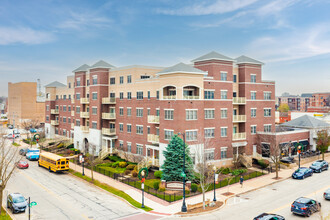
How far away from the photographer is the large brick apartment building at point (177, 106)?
38375 millimetres

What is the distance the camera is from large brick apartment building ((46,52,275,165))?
126 ft

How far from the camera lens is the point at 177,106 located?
123 ft

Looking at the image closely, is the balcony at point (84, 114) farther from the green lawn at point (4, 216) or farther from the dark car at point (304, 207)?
the dark car at point (304, 207)

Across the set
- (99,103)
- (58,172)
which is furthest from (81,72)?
(58,172)

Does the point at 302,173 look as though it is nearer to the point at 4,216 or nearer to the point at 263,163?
the point at 263,163

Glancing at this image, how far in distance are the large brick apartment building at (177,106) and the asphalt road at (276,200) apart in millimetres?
9908

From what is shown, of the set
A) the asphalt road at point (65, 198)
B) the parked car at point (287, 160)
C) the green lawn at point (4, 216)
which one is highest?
the parked car at point (287, 160)

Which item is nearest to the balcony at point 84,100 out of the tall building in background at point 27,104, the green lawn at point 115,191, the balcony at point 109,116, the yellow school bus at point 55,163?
the balcony at point 109,116

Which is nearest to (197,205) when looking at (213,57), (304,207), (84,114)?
(304,207)

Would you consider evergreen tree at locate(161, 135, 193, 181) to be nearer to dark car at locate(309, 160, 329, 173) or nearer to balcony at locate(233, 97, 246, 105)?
balcony at locate(233, 97, 246, 105)

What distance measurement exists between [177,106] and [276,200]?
53.6 ft

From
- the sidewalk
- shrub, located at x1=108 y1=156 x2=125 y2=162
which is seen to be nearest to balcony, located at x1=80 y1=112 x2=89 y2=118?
shrub, located at x1=108 y1=156 x2=125 y2=162

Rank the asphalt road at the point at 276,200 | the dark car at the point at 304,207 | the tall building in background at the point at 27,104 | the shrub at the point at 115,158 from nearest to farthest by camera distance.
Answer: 1. the dark car at the point at 304,207
2. the asphalt road at the point at 276,200
3. the shrub at the point at 115,158
4. the tall building in background at the point at 27,104

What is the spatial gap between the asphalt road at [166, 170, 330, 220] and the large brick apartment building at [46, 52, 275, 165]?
9908 mm
